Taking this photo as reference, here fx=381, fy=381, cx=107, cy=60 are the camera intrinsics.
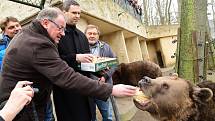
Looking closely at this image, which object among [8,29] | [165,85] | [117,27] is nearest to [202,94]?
[165,85]

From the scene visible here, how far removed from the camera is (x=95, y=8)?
10938 millimetres

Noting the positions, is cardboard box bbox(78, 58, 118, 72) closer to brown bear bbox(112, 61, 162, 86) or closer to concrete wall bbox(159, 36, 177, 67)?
brown bear bbox(112, 61, 162, 86)

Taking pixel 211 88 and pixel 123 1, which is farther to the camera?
pixel 123 1

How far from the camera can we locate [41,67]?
376cm

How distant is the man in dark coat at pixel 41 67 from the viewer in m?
3.76

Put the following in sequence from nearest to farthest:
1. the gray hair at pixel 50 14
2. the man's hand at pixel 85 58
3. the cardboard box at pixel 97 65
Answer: the gray hair at pixel 50 14 < the cardboard box at pixel 97 65 < the man's hand at pixel 85 58

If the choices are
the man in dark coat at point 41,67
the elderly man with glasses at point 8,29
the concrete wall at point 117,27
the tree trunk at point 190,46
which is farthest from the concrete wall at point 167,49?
the man in dark coat at point 41,67

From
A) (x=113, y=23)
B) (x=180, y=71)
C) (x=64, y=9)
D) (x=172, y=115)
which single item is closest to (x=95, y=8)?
(x=113, y=23)

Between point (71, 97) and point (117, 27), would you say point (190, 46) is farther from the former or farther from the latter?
point (117, 27)

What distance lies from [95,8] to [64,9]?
18.8ft

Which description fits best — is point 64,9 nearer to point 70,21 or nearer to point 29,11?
point 70,21

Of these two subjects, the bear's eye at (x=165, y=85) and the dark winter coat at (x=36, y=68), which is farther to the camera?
the bear's eye at (x=165, y=85)

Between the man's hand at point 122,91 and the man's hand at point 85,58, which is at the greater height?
the man's hand at point 85,58

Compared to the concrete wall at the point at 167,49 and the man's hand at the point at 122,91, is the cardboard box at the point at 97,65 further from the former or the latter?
the concrete wall at the point at 167,49
